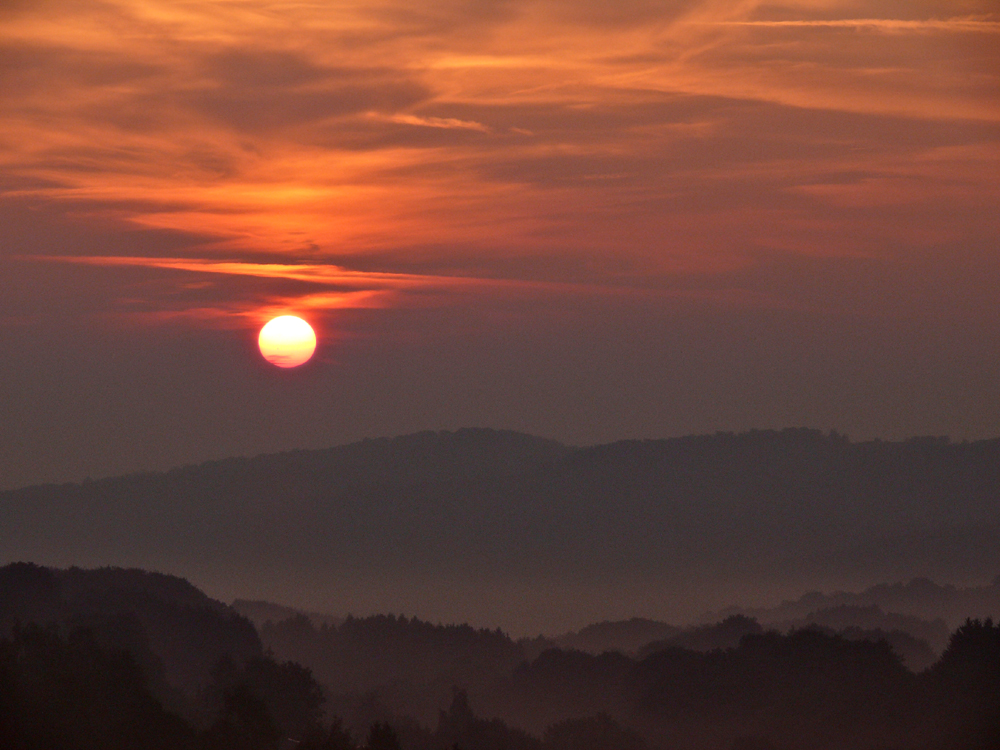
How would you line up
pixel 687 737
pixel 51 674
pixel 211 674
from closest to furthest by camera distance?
pixel 51 674
pixel 211 674
pixel 687 737

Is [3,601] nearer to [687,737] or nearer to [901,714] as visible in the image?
[687,737]

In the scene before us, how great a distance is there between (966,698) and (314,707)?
3931 cm

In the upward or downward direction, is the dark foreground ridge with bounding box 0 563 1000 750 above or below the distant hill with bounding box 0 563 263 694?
below

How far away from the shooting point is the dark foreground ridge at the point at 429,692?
57.3 metres

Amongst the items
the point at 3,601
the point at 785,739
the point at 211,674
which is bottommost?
the point at 785,739

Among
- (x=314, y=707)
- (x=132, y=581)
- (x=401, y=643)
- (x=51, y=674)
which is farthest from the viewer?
(x=401, y=643)

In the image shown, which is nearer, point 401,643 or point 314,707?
point 314,707

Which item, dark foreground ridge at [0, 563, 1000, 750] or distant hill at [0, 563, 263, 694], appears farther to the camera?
distant hill at [0, 563, 263, 694]

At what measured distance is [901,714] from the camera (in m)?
90.6

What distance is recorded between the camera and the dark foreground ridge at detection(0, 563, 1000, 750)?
188ft

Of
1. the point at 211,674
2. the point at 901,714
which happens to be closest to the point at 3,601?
the point at 211,674

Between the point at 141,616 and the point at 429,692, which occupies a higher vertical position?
the point at 141,616

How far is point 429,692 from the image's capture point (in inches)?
5512

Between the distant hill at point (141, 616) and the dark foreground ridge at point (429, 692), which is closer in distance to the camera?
the dark foreground ridge at point (429, 692)
